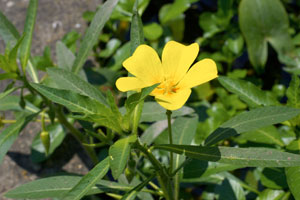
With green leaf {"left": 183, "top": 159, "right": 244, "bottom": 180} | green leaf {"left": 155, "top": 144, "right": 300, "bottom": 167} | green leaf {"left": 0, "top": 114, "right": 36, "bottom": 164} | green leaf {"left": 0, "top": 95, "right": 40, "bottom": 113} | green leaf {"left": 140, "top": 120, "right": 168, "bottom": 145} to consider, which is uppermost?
Answer: green leaf {"left": 0, "top": 114, "right": 36, "bottom": 164}

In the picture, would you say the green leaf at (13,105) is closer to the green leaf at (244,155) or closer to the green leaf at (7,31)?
the green leaf at (7,31)

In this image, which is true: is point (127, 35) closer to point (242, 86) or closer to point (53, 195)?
point (242, 86)

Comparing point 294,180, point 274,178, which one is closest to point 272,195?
point 274,178

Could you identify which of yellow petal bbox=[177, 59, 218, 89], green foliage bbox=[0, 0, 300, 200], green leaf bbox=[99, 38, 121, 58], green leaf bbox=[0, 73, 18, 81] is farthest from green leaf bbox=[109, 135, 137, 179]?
green leaf bbox=[99, 38, 121, 58]

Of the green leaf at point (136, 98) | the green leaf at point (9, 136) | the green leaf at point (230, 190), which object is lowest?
the green leaf at point (230, 190)

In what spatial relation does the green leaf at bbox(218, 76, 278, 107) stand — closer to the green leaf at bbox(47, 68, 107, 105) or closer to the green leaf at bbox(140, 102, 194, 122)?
the green leaf at bbox(140, 102, 194, 122)

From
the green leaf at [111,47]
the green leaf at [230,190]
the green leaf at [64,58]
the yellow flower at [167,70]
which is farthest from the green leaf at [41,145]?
the yellow flower at [167,70]
